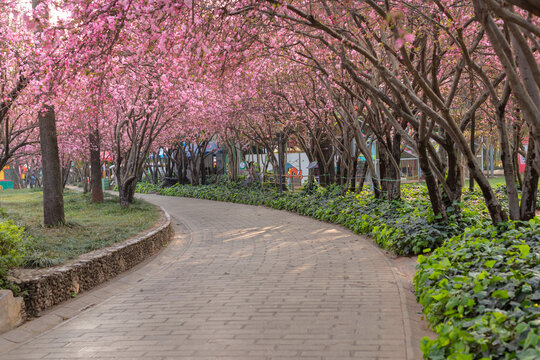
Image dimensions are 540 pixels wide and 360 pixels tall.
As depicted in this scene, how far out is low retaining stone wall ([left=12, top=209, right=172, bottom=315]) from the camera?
19.5 feet

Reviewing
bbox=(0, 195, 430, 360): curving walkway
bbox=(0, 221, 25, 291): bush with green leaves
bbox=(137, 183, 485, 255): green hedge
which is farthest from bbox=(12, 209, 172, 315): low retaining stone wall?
bbox=(137, 183, 485, 255): green hedge

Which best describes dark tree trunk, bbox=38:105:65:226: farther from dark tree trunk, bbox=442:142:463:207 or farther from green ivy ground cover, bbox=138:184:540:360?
dark tree trunk, bbox=442:142:463:207

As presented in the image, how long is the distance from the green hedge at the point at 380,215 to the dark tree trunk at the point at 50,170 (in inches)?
284

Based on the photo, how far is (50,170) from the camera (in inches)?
457

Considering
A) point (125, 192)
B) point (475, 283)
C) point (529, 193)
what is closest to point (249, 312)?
point (475, 283)

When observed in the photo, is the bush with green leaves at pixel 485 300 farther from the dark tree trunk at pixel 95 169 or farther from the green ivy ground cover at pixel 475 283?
the dark tree trunk at pixel 95 169

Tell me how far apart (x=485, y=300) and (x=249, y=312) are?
2654mm

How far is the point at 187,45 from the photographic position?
6.79 m

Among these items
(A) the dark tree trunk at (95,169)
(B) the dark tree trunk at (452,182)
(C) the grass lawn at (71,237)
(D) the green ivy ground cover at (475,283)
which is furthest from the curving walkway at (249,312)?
(A) the dark tree trunk at (95,169)

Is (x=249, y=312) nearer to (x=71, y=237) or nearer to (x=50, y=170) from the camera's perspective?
(x=71, y=237)

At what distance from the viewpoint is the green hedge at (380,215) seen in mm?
8805

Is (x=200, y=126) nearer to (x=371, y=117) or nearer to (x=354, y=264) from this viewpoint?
(x=371, y=117)

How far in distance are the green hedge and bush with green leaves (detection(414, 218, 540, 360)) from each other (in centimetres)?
257

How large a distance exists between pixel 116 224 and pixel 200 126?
15332mm
